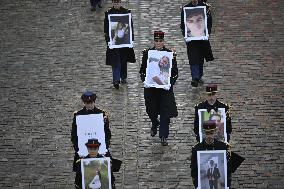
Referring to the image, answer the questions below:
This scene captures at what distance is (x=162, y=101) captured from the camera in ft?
40.2

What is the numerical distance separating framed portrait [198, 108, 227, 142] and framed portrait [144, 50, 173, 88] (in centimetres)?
142

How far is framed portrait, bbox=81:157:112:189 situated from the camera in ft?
30.9

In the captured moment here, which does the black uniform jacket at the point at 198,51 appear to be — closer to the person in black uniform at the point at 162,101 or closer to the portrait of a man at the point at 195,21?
the portrait of a man at the point at 195,21

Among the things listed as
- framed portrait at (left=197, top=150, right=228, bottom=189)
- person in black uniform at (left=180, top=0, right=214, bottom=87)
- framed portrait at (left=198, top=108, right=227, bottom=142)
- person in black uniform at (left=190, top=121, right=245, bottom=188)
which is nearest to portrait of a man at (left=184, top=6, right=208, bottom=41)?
person in black uniform at (left=180, top=0, right=214, bottom=87)

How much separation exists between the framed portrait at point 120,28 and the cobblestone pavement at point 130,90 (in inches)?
47.5

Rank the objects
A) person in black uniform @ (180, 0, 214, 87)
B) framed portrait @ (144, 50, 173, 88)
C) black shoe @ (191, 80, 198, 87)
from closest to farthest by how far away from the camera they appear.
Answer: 1. framed portrait @ (144, 50, 173, 88)
2. person in black uniform @ (180, 0, 214, 87)
3. black shoe @ (191, 80, 198, 87)

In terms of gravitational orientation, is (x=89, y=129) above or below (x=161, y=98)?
below

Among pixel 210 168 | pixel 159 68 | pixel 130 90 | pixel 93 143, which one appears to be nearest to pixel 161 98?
pixel 159 68

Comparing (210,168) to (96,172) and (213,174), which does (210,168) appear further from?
(96,172)

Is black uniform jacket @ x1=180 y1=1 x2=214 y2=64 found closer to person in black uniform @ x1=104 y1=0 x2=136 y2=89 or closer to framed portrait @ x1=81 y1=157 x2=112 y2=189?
person in black uniform @ x1=104 y1=0 x2=136 y2=89

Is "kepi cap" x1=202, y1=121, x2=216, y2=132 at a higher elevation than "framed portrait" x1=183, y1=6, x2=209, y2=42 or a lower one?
lower

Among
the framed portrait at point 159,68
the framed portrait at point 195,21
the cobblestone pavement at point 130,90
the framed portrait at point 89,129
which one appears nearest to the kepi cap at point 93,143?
the framed portrait at point 89,129

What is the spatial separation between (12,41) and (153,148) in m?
5.64

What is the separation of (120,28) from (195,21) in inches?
59.6
